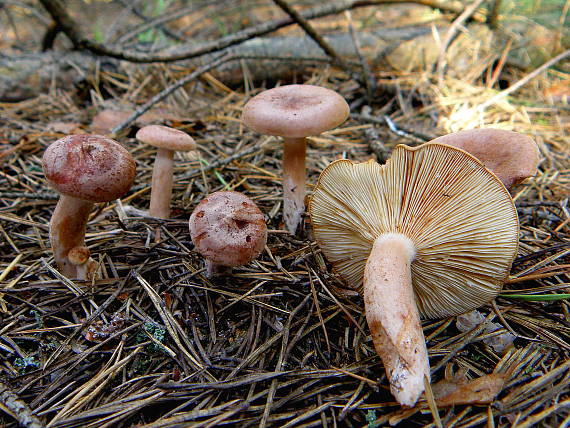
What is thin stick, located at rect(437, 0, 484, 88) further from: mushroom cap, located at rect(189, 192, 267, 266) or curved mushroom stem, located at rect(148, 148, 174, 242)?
mushroom cap, located at rect(189, 192, 267, 266)

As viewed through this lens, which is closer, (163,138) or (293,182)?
(163,138)

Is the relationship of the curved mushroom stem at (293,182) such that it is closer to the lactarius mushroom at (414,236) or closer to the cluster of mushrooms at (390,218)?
the cluster of mushrooms at (390,218)

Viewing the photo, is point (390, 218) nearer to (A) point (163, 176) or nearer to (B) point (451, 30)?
(A) point (163, 176)

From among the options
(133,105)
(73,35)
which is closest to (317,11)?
(133,105)

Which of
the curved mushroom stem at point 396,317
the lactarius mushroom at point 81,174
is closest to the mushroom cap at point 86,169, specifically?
the lactarius mushroom at point 81,174

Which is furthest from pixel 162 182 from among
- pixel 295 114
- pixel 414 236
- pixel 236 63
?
pixel 236 63

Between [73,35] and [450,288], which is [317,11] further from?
[450,288]
